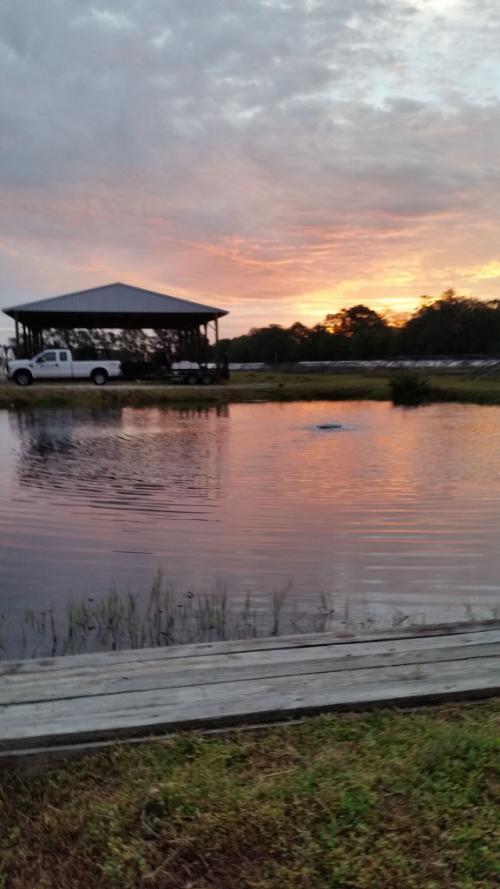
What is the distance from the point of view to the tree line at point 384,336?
3160 inches

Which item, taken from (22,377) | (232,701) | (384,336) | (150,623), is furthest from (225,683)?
(384,336)

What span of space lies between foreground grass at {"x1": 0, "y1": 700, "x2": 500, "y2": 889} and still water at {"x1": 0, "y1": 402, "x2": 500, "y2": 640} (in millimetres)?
2752

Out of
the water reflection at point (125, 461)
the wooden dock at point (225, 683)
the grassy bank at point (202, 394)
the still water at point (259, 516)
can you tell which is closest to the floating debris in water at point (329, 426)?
the still water at point (259, 516)

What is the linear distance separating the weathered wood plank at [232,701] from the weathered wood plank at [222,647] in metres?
0.36

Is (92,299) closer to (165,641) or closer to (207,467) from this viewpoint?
(207,467)

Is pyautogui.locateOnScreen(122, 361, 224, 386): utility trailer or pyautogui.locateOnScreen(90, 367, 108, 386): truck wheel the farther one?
pyautogui.locateOnScreen(122, 361, 224, 386): utility trailer

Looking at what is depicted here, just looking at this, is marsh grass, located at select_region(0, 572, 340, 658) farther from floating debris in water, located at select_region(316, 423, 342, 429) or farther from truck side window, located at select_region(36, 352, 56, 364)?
truck side window, located at select_region(36, 352, 56, 364)

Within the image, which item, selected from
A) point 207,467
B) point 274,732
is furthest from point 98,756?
point 207,467

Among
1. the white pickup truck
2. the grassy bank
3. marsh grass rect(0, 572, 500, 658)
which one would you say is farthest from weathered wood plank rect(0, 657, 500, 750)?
the white pickup truck

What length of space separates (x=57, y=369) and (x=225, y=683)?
31.7 meters

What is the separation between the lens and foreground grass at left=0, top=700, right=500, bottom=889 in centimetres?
201

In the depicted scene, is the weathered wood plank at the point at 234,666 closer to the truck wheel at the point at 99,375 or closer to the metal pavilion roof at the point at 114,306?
the truck wheel at the point at 99,375

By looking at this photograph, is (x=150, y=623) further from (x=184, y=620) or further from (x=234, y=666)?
(x=234, y=666)

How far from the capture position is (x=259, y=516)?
9.11 meters
